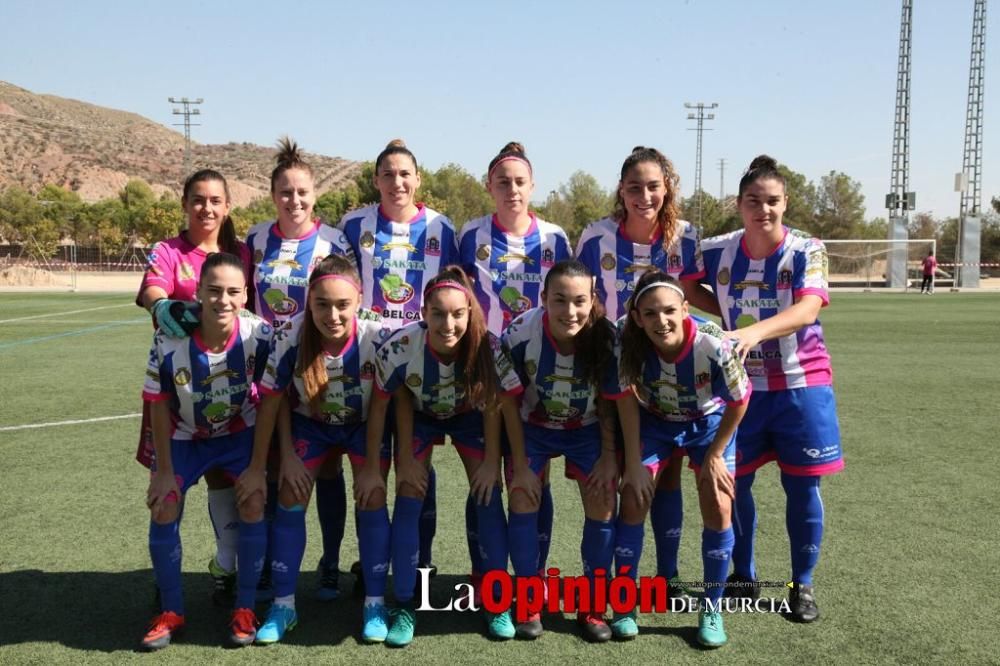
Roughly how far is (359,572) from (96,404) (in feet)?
17.1

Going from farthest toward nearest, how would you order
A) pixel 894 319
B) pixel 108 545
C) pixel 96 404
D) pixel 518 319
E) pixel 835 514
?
pixel 894 319 < pixel 96 404 < pixel 835 514 < pixel 108 545 < pixel 518 319

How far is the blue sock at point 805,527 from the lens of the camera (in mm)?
3303

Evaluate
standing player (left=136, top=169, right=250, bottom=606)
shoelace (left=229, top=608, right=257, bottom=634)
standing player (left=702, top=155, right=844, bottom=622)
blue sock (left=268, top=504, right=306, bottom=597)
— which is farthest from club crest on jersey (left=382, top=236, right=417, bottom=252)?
shoelace (left=229, top=608, right=257, bottom=634)

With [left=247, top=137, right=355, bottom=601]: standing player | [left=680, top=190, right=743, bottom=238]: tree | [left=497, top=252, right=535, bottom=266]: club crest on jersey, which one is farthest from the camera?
[left=680, top=190, right=743, bottom=238]: tree

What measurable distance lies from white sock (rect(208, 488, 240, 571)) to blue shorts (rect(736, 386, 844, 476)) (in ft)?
7.30

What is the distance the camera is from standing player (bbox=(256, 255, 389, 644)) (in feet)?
10.1

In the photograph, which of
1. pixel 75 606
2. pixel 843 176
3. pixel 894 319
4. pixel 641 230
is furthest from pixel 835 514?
pixel 843 176

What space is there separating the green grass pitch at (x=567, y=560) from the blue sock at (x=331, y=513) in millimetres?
213

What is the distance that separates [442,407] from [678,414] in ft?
3.17

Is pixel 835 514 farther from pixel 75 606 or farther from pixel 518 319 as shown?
pixel 75 606

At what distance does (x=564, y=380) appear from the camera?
10.4 feet

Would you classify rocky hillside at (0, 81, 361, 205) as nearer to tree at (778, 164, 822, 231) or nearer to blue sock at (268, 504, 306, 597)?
tree at (778, 164, 822, 231)

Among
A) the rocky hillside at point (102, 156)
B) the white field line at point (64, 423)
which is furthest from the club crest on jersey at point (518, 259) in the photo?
the rocky hillside at point (102, 156)

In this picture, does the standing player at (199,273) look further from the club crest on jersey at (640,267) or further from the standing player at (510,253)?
the club crest on jersey at (640,267)
